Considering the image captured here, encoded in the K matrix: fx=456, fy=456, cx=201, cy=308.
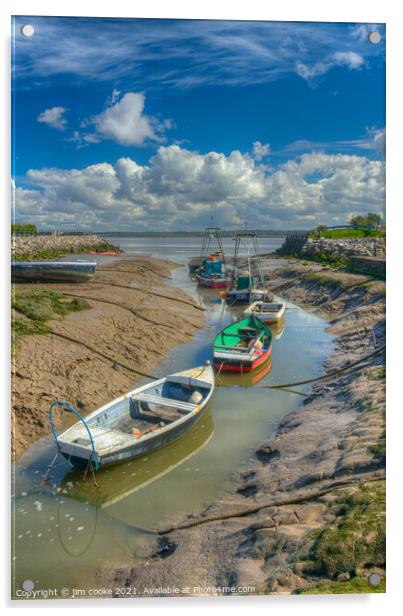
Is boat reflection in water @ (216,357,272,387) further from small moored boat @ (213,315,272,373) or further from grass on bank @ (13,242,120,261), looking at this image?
grass on bank @ (13,242,120,261)

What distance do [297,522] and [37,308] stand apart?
7.69m

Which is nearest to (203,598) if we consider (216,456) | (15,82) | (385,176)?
(216,456)

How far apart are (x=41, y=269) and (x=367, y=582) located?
11947mm

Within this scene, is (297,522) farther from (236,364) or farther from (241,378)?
(236,364)

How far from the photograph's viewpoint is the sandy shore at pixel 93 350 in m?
8.59

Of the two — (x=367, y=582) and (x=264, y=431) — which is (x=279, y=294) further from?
(x=367, y=582)

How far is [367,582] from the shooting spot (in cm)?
482

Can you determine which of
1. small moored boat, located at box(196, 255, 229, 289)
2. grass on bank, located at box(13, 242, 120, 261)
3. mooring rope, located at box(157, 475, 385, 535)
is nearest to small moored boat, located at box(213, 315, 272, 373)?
grass on bank, located at box(13, 242, 120, 261)

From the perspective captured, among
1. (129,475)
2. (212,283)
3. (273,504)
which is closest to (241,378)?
(129,475)

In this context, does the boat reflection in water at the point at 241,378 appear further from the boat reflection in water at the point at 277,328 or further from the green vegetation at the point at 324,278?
the green vegetation at the point at 324,278

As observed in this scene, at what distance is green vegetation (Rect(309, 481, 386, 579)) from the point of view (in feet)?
15.7

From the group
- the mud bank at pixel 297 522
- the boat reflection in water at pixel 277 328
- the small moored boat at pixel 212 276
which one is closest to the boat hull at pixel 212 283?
the small moored boat at pixel 212 276

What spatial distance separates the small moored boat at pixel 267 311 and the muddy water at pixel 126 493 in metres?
7.23
